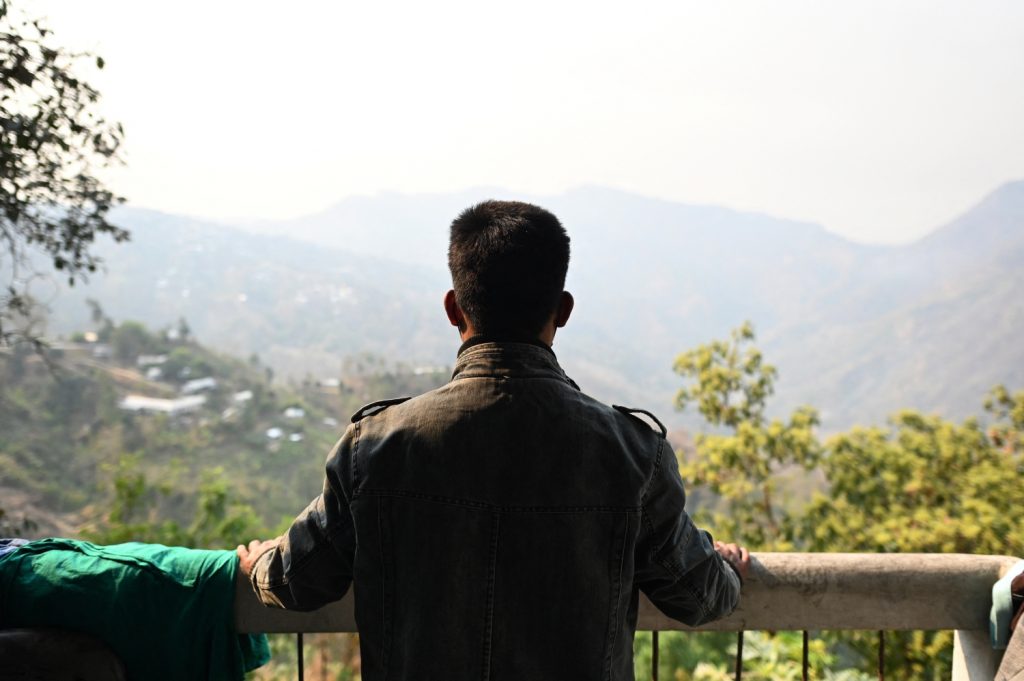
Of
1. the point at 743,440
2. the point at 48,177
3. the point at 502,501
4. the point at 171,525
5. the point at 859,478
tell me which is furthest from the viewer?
the point at 171,525

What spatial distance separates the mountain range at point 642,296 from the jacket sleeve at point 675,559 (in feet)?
75.4

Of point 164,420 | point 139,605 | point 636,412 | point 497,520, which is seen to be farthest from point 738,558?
point 164,420

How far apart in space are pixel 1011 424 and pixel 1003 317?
37.8 meters

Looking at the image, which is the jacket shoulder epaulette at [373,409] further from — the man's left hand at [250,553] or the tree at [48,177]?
the tree at [48,177]

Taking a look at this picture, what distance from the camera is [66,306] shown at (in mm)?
30422

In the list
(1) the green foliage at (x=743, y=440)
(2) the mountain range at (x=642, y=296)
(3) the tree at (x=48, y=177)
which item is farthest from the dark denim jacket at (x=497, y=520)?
(2) the mountain range at (x=642, y=296)

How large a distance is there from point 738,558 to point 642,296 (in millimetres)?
53072

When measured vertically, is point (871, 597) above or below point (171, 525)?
below

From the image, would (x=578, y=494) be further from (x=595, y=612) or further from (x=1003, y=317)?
(x=1003, y=317)

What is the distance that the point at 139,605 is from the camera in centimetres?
154

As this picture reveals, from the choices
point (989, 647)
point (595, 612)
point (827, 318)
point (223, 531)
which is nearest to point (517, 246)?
point (595, 612)

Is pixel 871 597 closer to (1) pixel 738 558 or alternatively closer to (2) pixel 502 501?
(1) pixel 738 558

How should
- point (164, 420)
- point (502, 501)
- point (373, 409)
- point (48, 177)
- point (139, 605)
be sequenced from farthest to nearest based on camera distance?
1. point (164, 420)
2. point (48, 177)
3. point (139, 605)
4. point (373, 409)
5. point (502, 501)

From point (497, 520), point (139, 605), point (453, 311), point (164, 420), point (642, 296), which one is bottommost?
point (139, 605)
